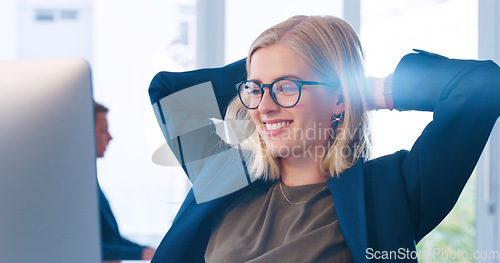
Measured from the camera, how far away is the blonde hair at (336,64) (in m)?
1.23

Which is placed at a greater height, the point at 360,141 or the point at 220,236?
the point at 360,141

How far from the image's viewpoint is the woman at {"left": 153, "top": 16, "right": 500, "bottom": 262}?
1.06 meters

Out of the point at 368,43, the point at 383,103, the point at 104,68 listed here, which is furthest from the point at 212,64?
the point at 383,103

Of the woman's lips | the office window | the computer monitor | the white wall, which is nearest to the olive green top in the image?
the woman's lips

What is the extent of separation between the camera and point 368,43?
243cm

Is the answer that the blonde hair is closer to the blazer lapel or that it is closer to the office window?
the blazer lapel

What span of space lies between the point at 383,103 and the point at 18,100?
0.90m

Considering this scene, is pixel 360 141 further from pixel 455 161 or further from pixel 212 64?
pixel 212 64

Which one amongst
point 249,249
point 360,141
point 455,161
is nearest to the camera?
point 455,161

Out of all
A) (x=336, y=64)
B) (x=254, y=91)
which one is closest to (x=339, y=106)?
(x=336, y=64)

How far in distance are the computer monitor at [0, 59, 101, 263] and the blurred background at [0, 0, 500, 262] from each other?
6.20 feet

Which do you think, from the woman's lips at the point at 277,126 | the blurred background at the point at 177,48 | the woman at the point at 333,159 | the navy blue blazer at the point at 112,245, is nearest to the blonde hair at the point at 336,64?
the woman at the point at 333,159

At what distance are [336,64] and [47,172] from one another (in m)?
0.85

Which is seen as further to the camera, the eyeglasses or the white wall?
the white wall
